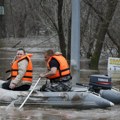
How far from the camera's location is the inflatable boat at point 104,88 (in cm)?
1299

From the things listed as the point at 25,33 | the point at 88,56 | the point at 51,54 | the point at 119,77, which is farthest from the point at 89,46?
the point at 25,33

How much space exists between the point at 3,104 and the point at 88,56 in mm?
21413

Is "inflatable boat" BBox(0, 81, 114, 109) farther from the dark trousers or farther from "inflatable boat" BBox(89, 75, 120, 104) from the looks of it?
"inflatable boat" BBox(89, 75, 120, 104)

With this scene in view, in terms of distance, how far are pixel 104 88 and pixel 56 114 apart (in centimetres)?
220

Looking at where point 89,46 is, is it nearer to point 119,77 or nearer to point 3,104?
point 119,77

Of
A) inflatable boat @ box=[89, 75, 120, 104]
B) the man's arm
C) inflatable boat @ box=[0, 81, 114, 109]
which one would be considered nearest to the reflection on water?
inflatable boat @ box=[0, 81, 114, 109]

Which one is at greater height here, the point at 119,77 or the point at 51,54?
the point at 51,54

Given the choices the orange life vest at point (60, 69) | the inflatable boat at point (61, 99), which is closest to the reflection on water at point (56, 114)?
the inflatable boat at point (61, 99)

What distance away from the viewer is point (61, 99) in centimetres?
1240

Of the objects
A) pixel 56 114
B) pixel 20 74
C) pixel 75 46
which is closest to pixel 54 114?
pixel 56 114

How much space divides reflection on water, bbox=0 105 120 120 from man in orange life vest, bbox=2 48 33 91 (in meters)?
0.74

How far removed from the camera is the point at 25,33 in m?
73.4

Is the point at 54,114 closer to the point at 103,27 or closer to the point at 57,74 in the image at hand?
the point at 57,74

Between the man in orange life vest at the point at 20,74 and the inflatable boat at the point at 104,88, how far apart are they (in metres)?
1.70
